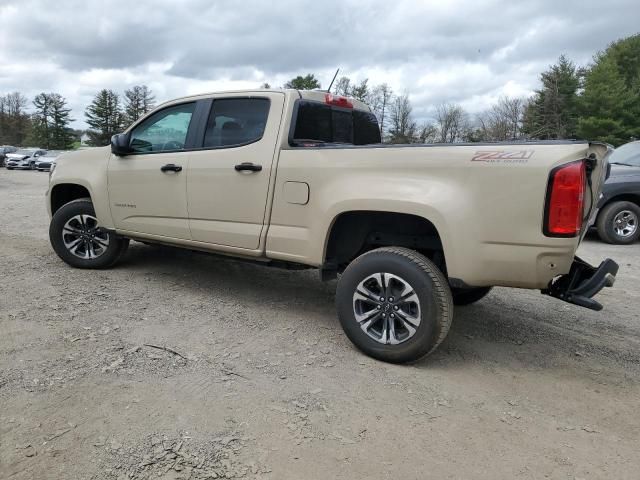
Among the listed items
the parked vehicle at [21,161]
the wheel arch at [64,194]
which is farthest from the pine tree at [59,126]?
the wheel arch at [64,194]

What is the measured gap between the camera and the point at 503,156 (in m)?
3.06

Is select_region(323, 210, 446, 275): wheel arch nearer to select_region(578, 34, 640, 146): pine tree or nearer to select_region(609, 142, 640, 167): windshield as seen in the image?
select_region(609, 142, 640, 167): windshield

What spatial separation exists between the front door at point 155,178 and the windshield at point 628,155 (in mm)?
7514

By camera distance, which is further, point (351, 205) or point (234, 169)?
point (234, 169)

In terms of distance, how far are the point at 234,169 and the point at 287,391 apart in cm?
192

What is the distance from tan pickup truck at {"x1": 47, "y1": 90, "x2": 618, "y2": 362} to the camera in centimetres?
306

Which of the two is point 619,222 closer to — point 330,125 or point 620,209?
point 620,209

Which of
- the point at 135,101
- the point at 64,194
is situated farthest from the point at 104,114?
the point at 64,194

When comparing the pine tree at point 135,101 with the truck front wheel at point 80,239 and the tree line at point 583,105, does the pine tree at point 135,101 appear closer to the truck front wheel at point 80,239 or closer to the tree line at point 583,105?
the tree line at point 583,105

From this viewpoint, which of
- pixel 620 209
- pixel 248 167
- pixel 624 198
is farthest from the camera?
pixel 624 198

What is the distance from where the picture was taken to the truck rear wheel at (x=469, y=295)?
4.42 m

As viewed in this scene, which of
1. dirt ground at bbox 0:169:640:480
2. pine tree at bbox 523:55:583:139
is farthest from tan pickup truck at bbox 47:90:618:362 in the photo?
pine tree at bbox 523:55:583:139

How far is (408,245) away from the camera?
148 inches

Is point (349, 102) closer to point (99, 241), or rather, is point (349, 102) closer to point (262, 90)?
point (262, 90)
